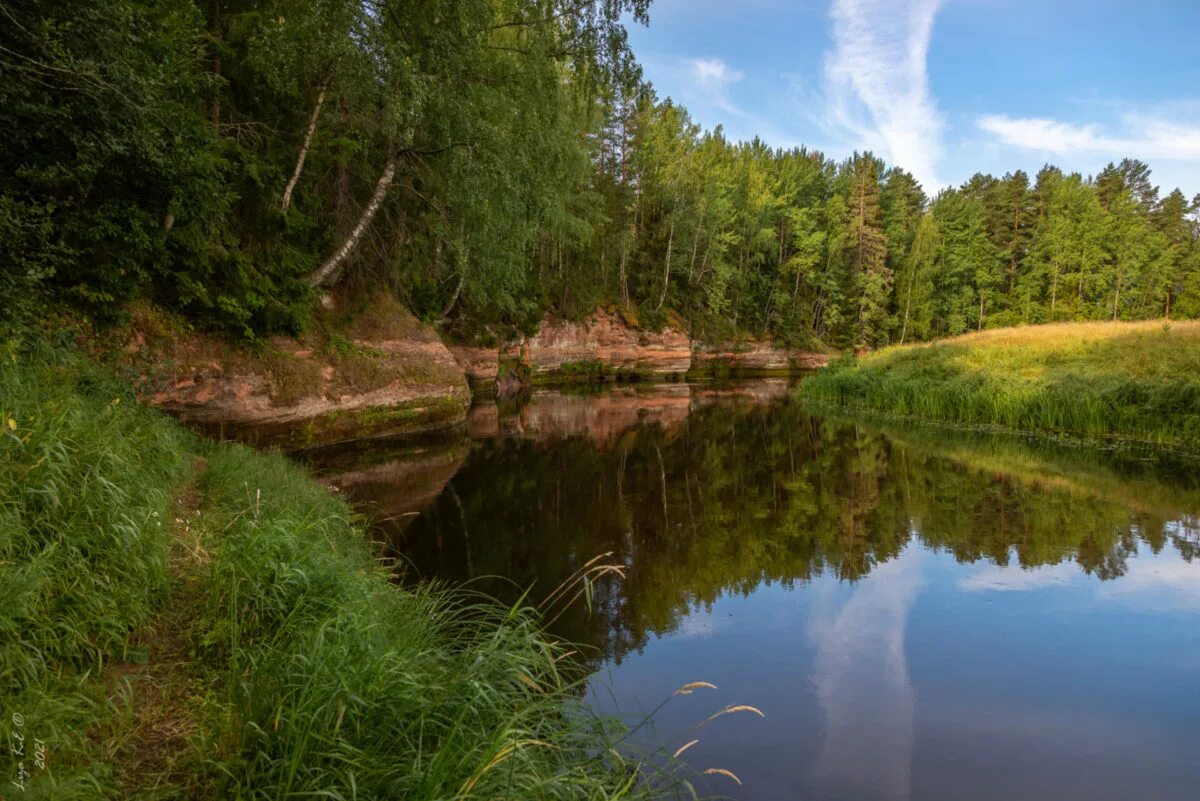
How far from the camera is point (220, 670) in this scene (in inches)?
125

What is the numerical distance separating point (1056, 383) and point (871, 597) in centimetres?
1527

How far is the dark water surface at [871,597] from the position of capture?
4223 mm

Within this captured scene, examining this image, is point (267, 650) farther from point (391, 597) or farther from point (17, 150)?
point (17, 150)

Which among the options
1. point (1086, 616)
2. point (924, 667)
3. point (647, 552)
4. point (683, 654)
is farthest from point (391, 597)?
point (1086, 616)

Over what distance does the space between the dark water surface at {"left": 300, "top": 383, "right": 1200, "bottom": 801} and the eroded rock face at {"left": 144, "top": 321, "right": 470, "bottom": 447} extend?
4.35ft

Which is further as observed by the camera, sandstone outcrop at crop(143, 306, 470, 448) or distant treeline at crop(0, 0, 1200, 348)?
sandstone outcrop at crop(143, 306, 470, 448)

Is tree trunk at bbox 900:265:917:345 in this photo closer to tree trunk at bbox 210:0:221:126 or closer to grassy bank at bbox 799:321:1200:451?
grassy bank at bbox 799:321:1200:451

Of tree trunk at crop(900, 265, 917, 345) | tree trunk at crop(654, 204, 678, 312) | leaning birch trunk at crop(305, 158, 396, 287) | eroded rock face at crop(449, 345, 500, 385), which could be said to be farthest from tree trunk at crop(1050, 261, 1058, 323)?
leaning birch trunk at crop(305, 158, 396, 287)

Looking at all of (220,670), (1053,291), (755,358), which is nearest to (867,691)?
(220,670)

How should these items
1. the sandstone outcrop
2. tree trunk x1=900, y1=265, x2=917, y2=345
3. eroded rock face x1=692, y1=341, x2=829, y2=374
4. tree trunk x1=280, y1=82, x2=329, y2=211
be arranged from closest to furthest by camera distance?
the sandstone outcrop
tree trunk x1=280, y1=82, x2=329, y2=211
eroded rock face x1=692, y1=341, x2=829, y2=374
tree trunk x1=900, y1=265, x2=917, y2=345

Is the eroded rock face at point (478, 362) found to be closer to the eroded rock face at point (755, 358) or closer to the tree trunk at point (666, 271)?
the tree trunk at point (666, 271)

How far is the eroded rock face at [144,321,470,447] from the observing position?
11461mm

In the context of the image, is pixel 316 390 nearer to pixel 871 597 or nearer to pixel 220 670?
pixel 220 670

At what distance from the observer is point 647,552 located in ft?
27.2
